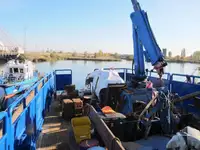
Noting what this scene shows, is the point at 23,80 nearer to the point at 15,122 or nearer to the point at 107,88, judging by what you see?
the point at 107,88

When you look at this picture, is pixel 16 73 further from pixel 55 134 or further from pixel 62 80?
pixel 55 134

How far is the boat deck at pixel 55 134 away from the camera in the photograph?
5.00 m

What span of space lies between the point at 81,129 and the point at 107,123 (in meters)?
0.63

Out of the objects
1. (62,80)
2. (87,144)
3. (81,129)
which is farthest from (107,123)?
(62,80)

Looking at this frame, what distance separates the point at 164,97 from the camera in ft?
16.9

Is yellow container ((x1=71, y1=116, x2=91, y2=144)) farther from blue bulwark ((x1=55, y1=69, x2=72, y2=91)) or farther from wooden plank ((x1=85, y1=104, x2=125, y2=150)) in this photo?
blue bulwark ((x1=55, y1=69, x2=72, y2=91))

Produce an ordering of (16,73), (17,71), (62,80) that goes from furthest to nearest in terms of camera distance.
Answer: (17,71)
(16,73)
(62,80)

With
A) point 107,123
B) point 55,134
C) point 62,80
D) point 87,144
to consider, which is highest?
point 62,80

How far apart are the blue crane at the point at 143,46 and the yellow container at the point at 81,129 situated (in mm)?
2669

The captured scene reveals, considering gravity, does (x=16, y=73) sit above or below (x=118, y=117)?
above

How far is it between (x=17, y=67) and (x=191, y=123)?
1431cm

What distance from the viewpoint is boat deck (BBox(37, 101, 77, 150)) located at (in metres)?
5.00

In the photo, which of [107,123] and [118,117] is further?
[118,117]

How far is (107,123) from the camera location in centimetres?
470
